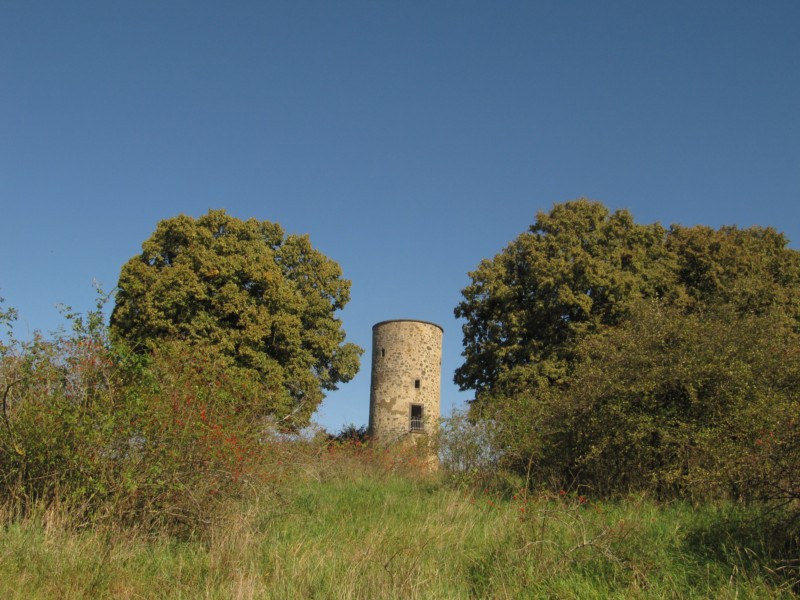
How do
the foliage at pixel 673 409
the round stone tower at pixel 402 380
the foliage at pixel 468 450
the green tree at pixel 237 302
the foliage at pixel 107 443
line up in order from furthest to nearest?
the round stone tower at pixel 402 380 < the green tree at pixel 237 302 < the foliage at pixel 468 450 < the foliage at pixel 673 409 < the foliage at pixel 107 443

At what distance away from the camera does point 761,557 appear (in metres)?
6.69

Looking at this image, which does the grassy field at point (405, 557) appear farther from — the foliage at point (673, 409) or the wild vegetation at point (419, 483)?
the foliage at point (673, 409)

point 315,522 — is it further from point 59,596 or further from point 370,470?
point 370,470

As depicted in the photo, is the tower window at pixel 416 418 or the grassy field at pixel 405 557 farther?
the tower window at pixel 416 418

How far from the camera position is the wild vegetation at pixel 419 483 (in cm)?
625

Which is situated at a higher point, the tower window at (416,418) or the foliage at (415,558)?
the tower window at (416,418)

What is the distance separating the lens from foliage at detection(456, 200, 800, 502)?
1057cm

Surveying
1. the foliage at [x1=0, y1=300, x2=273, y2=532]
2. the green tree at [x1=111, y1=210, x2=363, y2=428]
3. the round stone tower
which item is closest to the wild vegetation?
the foliage at [x1=0, y1=300, x2=273, y2=532]

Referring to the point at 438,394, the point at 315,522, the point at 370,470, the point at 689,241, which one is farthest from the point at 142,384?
the point at 689,241

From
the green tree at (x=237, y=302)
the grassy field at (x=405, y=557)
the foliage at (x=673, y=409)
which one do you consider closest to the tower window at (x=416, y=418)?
the green tree at (x=237, y=302)

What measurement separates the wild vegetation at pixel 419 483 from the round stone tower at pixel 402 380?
4.04 meters

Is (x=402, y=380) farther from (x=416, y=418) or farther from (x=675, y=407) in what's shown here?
(x=675, y=407)

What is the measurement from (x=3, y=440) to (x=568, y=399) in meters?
8.79

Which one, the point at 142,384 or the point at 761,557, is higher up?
the point at 142,384
